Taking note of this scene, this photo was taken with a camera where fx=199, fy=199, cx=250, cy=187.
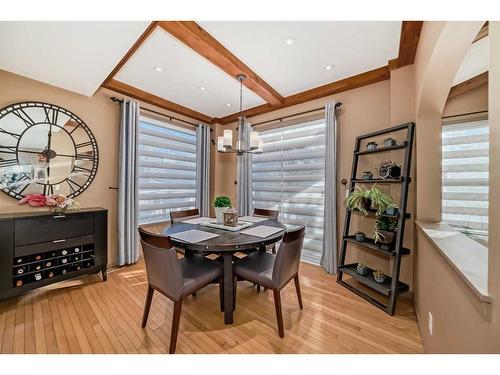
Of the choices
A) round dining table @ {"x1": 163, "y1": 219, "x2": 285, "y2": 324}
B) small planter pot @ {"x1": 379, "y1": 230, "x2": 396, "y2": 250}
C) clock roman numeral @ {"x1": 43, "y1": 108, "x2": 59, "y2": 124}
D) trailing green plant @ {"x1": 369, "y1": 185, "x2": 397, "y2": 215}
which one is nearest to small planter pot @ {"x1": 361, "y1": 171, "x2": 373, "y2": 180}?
trailing green plant @ {"x1": 369, "y1": 185, "x2": 397, "y2": 215}

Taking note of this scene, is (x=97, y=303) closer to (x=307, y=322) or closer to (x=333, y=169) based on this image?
(x=307, y=322)

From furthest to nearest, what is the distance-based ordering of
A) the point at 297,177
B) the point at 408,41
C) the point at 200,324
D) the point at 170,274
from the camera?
1. the point at 297,177
2. the point at 408,41
3. the point at 200,324
4. the point at 170,274

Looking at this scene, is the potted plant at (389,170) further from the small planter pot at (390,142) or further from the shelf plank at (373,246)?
the shelf plank at (373,246)

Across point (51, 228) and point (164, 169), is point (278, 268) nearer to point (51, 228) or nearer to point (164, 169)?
point (51, 228)

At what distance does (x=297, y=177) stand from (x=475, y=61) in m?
2.20

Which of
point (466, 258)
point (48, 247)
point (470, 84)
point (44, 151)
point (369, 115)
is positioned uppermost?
point (470, 84)

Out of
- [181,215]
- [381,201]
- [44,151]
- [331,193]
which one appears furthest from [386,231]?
[44,151]

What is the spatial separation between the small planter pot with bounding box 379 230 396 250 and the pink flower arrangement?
352cm

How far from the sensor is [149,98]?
10.3ft

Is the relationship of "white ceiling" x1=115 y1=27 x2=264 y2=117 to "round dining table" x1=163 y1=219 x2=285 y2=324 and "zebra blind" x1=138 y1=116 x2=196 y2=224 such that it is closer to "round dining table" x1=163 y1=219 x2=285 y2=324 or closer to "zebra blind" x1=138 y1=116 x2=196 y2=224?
"zebra blind" x1=138 y1=116 x2=196 y2=224

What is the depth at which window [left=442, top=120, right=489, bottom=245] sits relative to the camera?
7.64 ft

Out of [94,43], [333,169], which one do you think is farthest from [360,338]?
[94,43]
